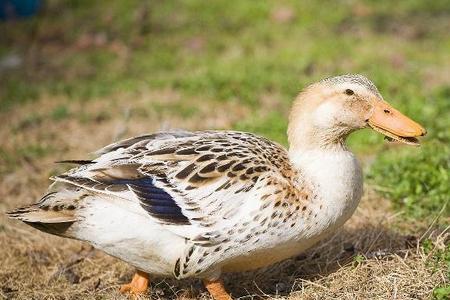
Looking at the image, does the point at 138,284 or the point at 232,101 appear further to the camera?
the point at 232,101

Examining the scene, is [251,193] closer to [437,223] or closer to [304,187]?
[304,187]

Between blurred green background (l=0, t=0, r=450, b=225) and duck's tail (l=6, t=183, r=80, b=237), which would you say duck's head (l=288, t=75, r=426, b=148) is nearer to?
duck's tail (l=6, t=183, r=80, b=237)

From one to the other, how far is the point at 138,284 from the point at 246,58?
561 cm

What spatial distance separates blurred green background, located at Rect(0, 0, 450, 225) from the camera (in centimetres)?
750

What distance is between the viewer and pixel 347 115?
4.37m

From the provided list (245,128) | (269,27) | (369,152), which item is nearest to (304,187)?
(369,152)

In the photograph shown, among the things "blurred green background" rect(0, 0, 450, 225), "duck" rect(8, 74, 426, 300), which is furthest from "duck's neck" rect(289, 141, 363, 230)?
"blurred green background" rect(0, 0, 450, 225)

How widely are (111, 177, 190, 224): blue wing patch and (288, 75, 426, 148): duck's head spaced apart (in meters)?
0.81

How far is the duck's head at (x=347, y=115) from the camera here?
436cm

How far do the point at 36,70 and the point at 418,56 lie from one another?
479cm

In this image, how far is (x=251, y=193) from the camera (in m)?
4.28

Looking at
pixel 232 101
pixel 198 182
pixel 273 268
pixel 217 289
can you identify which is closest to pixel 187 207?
pixel 198 182

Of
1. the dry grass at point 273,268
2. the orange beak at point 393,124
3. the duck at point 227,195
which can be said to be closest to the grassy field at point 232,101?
the dry grass at point 273,268

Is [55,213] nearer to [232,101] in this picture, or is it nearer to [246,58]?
[232,101]
